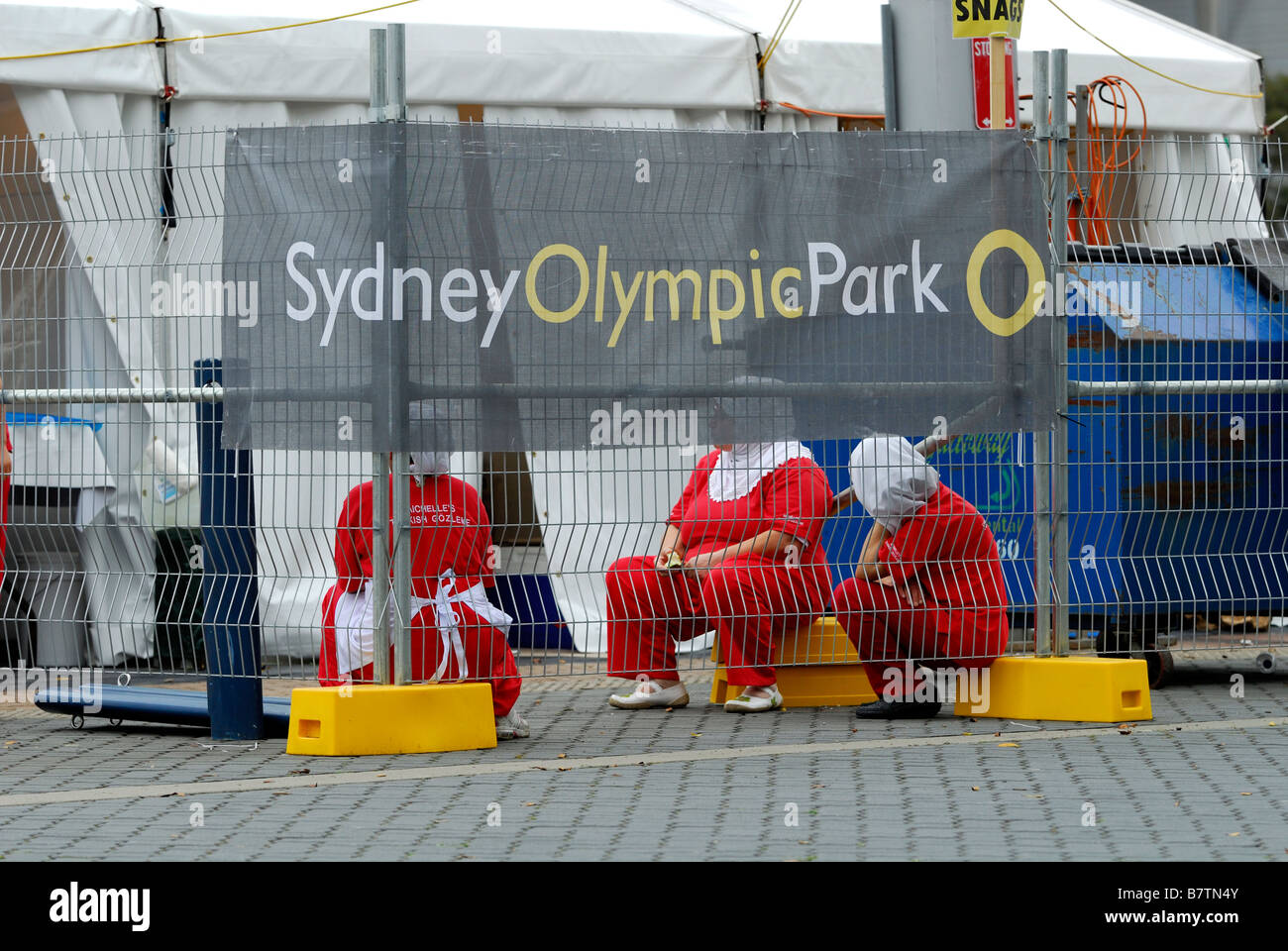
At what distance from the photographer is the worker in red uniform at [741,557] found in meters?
7.39

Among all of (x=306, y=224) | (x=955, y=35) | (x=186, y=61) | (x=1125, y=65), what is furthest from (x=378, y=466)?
(x=1125, y=65)

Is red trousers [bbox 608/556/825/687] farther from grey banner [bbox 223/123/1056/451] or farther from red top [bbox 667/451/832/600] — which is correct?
grey banner [bbox 223/123/1056/451]

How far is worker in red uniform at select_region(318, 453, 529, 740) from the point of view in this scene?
22.3ft

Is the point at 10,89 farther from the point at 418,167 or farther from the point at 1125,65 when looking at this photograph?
the point at 1125,65

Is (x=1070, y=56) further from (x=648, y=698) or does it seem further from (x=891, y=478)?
(x=648, y=698)

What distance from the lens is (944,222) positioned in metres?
7.17

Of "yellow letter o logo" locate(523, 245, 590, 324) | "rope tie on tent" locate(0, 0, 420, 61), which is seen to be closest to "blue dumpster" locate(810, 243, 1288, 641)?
"yellow letter o logo" locate(523, 245, 590, 324)

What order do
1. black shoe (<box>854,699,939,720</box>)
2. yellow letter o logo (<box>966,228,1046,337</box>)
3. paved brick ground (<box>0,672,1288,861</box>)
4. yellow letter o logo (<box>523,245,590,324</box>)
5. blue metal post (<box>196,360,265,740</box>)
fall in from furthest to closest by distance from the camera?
black shoe (<box>854,699,939,720</box>) → yellow letter o logo (<box>966,228,1046,337</box>) → blue metal post (<box>196,360,265,740</box>) → yellow letter o logo (<box>523,245,590,324</box>) → paved brick ground (<box>0,672,1288,861</box>)

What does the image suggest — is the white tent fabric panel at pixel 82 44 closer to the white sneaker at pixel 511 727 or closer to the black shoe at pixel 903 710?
the white sneaker at pixel 511 727

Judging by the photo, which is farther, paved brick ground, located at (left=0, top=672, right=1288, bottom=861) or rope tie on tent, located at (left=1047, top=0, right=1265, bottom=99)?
rope tie on tent, located at (left=1047, top=0, right=1265, bottom=99)

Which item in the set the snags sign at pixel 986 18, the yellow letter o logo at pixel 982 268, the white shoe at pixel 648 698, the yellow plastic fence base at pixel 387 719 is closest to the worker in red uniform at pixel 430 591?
the yellow plastic fence base at pixel 387 719

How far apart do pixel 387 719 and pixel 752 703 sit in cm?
195

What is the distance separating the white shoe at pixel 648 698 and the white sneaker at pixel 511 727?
38.3 inches

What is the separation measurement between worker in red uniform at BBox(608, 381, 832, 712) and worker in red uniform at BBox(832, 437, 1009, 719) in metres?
0.20
